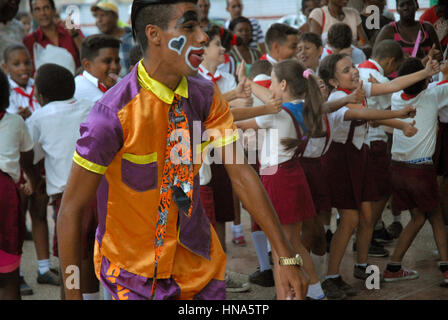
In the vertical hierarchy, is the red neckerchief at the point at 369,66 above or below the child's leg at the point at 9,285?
above

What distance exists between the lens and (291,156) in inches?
165

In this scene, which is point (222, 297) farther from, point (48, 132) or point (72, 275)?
point (48, 132)

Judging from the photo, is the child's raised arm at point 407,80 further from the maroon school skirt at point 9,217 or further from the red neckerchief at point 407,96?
the maroon school skirt at point 9,217

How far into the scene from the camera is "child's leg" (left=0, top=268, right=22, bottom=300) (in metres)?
3.94

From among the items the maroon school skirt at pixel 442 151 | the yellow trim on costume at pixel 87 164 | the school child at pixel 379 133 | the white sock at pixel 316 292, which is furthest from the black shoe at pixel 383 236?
the yellow trim on costume at pixel 87 164

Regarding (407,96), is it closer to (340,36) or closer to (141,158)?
(340,36)

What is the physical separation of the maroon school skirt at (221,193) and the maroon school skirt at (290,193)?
22.9 inches

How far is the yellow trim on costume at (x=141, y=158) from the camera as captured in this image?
2.14m

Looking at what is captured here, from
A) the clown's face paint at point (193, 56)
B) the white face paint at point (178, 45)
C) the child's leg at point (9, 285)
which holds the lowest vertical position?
the child's leg at point (9, 285)

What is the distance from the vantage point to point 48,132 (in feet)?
14.1

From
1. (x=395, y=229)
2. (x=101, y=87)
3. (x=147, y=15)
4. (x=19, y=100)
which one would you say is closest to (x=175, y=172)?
(x=147, y=15)

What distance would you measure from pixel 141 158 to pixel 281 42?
3.64 meters

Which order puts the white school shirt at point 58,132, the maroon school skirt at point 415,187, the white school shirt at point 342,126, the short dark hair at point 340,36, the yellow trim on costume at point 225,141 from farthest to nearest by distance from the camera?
the short dark hair at point 340,36 < the maroon school skirt at point 415,187 < the white school shirt at point 342,126 < the white school shirt at point 58,132 < the yellow trim on costume at point 225,141
